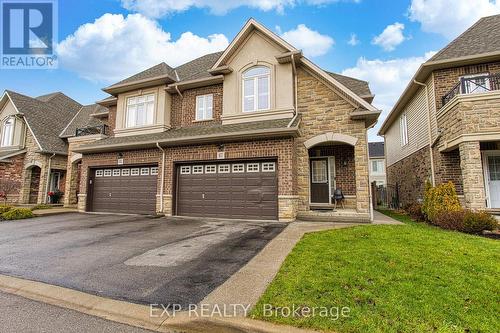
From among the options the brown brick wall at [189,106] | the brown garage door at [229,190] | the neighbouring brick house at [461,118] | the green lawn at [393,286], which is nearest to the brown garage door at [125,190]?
the brown garage door at [229,190]

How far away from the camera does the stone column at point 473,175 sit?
28.7ft

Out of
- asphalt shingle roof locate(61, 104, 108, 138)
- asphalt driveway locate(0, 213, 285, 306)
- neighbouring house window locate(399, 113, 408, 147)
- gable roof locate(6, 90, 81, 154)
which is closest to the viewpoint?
asphalt driveway locate(0, 213, 285, 306)

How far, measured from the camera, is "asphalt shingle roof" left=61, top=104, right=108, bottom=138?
20359 millimetres

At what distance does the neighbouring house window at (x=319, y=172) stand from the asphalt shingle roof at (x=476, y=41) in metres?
6.85

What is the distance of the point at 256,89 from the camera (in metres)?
12.1

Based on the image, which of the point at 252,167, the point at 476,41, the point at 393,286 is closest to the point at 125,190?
the point at 252,167

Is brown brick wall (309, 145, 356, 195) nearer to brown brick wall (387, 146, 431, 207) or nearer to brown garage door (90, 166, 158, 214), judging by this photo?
brown brick wall (387, 146, 431, 207)

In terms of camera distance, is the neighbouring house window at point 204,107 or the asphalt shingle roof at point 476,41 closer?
the asphalt shingle roof at point 476,41

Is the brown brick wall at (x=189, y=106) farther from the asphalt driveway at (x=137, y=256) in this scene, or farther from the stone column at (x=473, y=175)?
the stone column at (x=473, y=175)

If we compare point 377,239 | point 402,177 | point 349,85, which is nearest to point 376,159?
point 402,177

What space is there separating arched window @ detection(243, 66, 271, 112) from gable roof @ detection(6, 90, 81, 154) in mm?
16530

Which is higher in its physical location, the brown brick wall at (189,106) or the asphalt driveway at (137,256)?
the brown brick wall at (189,106)

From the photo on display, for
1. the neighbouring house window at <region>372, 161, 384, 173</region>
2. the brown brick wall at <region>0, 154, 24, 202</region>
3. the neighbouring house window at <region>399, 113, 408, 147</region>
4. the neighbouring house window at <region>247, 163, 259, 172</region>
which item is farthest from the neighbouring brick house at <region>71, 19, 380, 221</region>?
the neighbouring house window at <region>372, 161, 384, 173</region>

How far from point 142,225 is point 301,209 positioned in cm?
650
